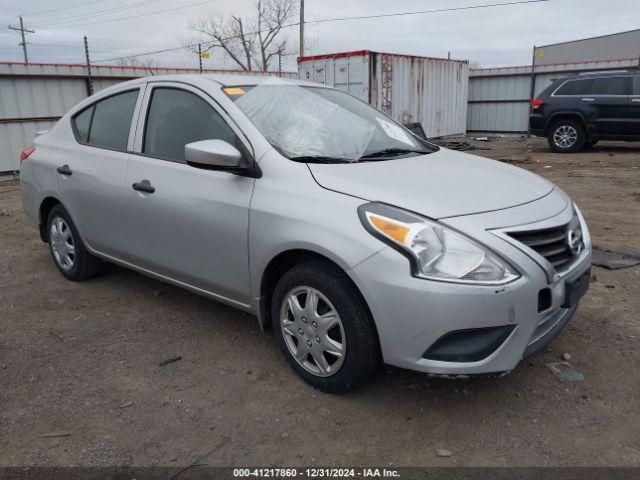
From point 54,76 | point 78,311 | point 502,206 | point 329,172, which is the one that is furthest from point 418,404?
point 54,76

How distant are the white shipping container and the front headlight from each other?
433 inches

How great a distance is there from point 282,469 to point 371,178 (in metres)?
1.43

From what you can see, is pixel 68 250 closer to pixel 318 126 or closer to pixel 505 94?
pixel 318 126

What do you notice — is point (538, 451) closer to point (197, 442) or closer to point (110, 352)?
point (197, 442)

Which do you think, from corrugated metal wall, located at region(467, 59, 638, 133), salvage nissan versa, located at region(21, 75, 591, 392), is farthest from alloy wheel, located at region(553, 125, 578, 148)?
salvage nissan versa, located at region(21, 75, 591, 392)

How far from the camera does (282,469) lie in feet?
7.48

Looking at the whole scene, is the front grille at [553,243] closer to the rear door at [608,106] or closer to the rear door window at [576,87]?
the rear door at [608,106]

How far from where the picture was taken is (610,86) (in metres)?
11.9

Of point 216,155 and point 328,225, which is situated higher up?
point 216,155

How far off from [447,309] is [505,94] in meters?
18.3

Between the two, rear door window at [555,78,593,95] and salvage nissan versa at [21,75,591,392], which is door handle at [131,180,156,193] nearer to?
salvage nissan versa at [21,75,591,392]

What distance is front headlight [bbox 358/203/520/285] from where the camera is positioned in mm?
2285

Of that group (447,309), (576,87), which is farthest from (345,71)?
(447,309)

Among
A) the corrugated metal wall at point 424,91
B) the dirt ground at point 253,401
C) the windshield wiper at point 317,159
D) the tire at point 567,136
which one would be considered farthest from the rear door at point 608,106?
the windshield wiper at point 317,159
